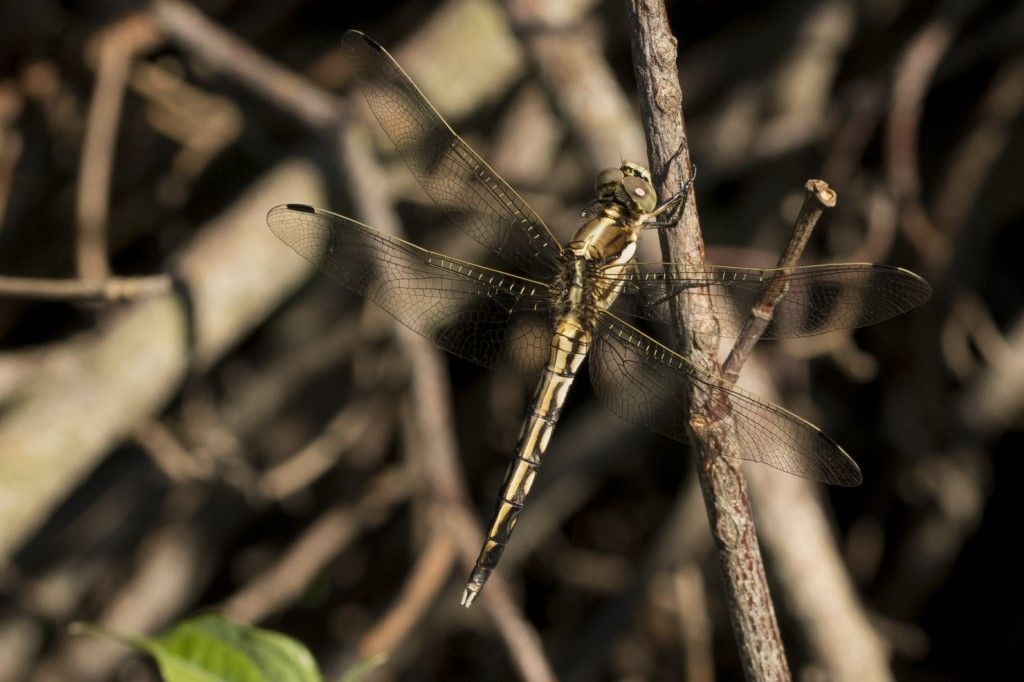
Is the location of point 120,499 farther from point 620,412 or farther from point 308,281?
point 620,412

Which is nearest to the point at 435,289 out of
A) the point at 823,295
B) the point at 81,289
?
the point at 823,295

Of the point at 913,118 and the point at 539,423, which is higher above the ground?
the point at 913,118

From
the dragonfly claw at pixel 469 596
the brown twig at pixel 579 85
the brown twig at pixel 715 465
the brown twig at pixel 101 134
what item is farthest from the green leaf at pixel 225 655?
the brown twig at pixel 101 134

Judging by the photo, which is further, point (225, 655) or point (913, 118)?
point (913, 118)

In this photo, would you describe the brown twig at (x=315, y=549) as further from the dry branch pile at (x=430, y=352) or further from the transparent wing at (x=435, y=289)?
the transparent wing at (x=435, y=289)

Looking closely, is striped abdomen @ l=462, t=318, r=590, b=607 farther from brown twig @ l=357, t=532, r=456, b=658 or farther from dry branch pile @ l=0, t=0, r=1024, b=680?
dry branch pile @ l=0, t=0, r=1024, b=680

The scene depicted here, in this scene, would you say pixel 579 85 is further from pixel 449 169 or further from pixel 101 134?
pixel 101 134

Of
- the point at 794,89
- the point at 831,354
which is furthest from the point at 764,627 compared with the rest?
the point at 794,89

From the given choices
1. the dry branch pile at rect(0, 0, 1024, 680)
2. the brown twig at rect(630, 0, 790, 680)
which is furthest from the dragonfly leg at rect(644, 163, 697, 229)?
the dry branch pile at rect(0, 0, 1024, 680)
